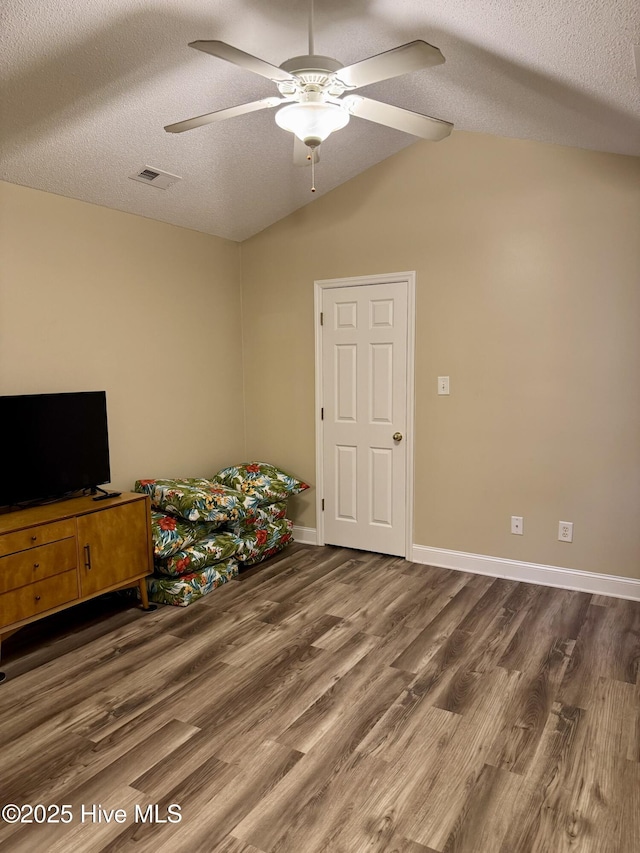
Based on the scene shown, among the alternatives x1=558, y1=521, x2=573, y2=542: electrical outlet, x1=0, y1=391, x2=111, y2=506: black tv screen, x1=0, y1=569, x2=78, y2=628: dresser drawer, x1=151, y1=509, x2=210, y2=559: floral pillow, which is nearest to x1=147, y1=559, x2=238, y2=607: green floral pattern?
x1=151, y1=509, x2=210, y2=559: floral pillow

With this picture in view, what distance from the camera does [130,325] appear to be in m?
3.98

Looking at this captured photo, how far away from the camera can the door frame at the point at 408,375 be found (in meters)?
4.19

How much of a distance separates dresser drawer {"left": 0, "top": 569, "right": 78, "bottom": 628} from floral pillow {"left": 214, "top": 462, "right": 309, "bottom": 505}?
146 centimetres

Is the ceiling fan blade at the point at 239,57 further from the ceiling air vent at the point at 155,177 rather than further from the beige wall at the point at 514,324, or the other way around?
the beige wall at the point at 514,324

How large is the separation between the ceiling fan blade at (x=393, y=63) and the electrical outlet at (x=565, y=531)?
2.81 m

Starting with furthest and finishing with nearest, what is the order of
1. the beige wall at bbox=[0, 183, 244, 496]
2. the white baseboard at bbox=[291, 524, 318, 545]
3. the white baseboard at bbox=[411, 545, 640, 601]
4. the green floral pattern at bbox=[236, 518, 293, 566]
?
1. the white baseboard at bbox=[291, 524, 318, 545]
2. the green floral pattern at bbox=[236, 518, 293, 566]
3. the white baseboard at bbox=[411, 545, 640, 601]
4. the beige wall at bbox=[0, 183, 244, 496]

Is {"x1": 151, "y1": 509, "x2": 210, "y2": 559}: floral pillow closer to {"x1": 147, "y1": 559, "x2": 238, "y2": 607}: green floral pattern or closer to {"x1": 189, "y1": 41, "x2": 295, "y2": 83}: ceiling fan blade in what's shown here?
{"x1": 147, "y1": 559, "x2": 238, "y2": 607}: green floral pattern

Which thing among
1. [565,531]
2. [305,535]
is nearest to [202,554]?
[305,535]

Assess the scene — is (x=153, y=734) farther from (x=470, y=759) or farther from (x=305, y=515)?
(x=305, y=515)

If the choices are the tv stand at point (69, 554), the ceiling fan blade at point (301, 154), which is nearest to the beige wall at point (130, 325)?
the tv stand at point (69, 554)

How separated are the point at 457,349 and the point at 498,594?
1.60 metres

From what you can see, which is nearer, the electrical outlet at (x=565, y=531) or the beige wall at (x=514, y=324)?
the beige wall at (x=514, y=324)

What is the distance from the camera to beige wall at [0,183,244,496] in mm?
3324

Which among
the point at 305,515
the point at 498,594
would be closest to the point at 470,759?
the point at 498,594
